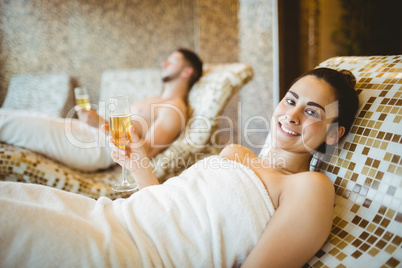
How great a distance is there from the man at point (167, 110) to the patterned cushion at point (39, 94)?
4.59 ft

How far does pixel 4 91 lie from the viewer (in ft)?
12.2

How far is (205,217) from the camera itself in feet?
3.14

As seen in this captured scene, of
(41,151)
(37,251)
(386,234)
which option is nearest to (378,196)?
(386,234)

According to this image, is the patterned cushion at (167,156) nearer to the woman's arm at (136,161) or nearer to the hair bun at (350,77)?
the woman's arm at (136,161)

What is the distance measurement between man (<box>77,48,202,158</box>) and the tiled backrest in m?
1.20

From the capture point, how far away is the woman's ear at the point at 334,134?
1.13 m

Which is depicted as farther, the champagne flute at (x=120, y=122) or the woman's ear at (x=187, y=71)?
the woman's ear at (x=187, y=71)

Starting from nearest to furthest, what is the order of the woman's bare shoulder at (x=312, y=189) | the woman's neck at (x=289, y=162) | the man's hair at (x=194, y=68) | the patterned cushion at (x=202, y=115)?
the woman's bare shoulder at (x=312, y=189) → the woman's neck at (x=289, y=162) → the patterned cushion at (x=202, y=115) → the man's hair at (x=194, y=68)

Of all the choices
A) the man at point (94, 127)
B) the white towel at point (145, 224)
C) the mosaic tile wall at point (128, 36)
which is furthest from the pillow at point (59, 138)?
the mosaic tile wall at point (128, 36)

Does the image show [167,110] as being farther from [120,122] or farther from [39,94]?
[39,94]

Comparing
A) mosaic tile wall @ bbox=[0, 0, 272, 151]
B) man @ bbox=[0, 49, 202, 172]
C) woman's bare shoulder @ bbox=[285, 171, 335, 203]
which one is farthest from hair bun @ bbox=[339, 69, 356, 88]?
mosaic tile wall @ bbox=[0, 0, 272, 151]

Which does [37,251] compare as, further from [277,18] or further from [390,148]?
[277,18]

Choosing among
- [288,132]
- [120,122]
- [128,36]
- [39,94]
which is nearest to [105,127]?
[120,122]

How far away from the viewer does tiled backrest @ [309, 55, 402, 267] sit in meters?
0.87
